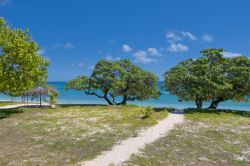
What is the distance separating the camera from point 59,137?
25.6 m

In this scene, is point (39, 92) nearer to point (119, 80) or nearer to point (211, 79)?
point (119, 80)

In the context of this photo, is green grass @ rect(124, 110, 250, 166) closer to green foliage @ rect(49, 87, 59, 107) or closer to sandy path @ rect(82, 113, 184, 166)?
sandy path @ rect(82, 113, 184, 166)

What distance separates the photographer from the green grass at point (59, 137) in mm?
19031

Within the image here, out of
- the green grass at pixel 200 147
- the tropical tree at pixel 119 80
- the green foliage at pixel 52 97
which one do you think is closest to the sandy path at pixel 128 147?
the green grass at pixel 200 147

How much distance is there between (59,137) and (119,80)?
3293 cm

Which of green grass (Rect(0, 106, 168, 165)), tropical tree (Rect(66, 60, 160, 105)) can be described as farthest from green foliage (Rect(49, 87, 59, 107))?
green grass (Rect(0, 106, 168, 165))

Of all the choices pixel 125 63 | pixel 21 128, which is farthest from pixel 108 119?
pixel 125 63

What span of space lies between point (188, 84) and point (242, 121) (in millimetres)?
12602

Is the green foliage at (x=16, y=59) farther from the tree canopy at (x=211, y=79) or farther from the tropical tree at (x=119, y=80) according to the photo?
the tree canopy at (x=211, y=79)

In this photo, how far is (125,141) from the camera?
78.7 ft

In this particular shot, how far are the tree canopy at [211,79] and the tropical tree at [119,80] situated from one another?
688 cm

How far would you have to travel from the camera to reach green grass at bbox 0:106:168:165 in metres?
19.0

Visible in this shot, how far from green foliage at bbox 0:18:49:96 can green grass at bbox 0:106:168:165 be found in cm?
513

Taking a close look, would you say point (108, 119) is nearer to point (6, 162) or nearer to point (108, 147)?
point (108, 147)
